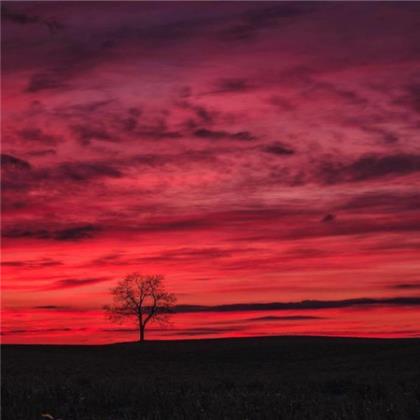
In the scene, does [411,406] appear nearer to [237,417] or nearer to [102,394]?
[237,417]

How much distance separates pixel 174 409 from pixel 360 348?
162 ft

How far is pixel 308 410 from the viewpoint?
12125 mm

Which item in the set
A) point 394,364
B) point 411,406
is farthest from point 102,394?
point 394,364

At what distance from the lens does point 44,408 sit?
13.4 meters

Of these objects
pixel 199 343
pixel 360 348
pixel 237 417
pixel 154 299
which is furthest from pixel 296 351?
pixel 237 417

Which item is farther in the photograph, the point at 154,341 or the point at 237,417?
the point at 154,341

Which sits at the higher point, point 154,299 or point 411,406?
point 154,299

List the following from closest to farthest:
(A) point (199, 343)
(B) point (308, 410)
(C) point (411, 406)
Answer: (B) point (308, 410) < (C) point (411, 406) < (A) point (199, 343)

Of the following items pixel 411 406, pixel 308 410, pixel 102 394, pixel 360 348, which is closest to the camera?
pixel 308 410

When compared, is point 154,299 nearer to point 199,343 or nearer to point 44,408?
point 199,343

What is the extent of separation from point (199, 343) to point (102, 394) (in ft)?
214

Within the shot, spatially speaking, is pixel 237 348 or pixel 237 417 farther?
pixel 237 348

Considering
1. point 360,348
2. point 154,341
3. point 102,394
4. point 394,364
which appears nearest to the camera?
point 102,394

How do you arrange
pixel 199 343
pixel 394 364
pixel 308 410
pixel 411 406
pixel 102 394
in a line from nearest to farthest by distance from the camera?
pixel 308 410 → pixel 411 406 → pixel 102 394 → pixel 394 364 → pixel 199 343
